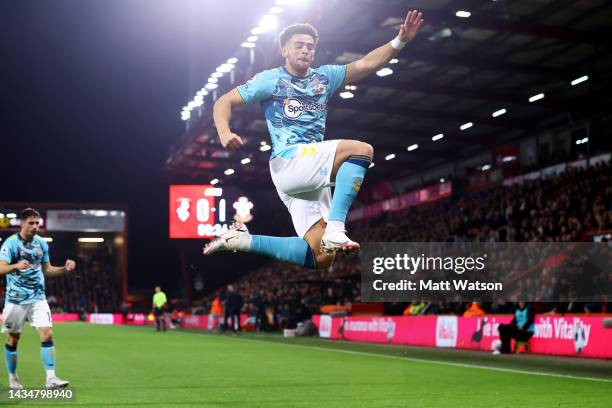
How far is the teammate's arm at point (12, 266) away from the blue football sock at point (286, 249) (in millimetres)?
5650

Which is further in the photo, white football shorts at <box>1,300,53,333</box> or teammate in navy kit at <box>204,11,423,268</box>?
white football shorts at <box>1,300,53,333</box>

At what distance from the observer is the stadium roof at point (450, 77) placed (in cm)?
2734

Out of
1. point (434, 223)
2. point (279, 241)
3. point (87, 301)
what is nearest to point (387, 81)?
point (434, 223)

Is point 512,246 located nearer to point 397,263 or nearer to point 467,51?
point 397,263

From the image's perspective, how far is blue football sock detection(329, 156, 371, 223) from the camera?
5.29 m

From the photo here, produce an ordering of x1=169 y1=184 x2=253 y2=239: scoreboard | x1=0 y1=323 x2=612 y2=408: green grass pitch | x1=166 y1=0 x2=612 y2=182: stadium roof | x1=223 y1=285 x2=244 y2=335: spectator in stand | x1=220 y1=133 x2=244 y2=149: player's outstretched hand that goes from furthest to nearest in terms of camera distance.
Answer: x1=169 y1=184 x2=253 y2=239: scoreboard < x1=223 y1=285 x2=244 y2=335: spectator in stand < x1=166 y1=0 x2=612 y2=182: stadium roof < x1=0 y1=323 x2=612 y2=408: green grass pitch < x1=220 y1=133 x2=244 y2=149: player's outstretched hand

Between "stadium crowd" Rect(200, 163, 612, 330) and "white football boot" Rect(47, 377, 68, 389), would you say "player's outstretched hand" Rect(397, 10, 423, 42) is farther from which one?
"stadium crowd" Rect(200, 163, 612, 330)

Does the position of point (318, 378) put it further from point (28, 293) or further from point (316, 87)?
point (316, 87)

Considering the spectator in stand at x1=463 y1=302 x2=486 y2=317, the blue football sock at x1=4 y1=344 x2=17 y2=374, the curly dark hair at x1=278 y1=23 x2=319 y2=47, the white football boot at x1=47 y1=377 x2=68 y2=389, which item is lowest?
the white football boot at x1=47 y1=377 x2=68 y2=389

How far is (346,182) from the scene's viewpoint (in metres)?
5.28

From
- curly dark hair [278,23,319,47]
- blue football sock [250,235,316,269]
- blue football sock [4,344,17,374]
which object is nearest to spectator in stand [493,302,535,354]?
blue football sock [4,344,17,374]

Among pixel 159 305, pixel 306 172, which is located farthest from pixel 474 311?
pixel 306 172

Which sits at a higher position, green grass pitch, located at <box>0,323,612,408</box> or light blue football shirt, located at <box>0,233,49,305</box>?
light blue football shirt, located at <box>0,233,49,305</box>

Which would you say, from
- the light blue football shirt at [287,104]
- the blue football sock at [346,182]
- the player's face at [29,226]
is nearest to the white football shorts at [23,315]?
the player's face at [29,226]
